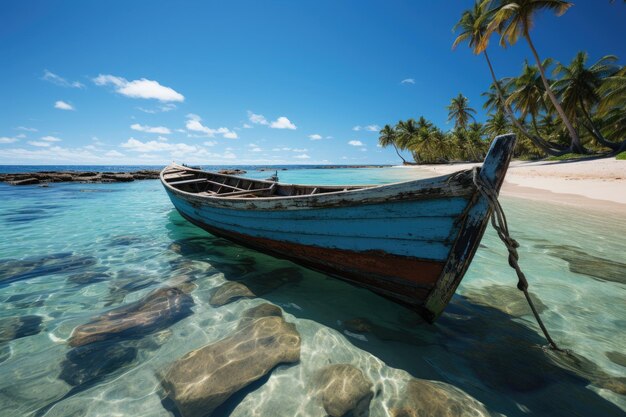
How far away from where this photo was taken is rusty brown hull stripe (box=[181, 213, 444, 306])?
2996 millimetres

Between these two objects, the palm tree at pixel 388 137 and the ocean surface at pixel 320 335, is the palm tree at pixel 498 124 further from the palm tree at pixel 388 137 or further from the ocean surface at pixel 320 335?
the ocean surface at pixel 320 335

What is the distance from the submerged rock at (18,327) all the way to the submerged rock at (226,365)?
222cm

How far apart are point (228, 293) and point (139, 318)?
1.22 meters

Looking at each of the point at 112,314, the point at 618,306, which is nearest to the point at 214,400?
the point at 112,314

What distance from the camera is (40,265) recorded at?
5484mm

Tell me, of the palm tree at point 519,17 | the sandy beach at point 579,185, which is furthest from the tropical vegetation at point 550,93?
the sandy beach at point 579,185

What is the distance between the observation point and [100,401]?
7.68 ft

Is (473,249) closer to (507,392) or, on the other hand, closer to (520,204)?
(507,392)

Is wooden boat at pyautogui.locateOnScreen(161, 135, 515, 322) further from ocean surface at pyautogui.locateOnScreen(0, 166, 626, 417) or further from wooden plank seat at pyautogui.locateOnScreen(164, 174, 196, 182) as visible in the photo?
wooden plank seat at pyautogui.locateOnScreen(164, 174, 196, 182)

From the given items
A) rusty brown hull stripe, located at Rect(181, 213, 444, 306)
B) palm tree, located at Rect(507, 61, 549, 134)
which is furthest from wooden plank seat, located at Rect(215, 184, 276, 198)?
palm tree, located at Rect(507, 61, 549, 134)

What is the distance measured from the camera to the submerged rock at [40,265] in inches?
195

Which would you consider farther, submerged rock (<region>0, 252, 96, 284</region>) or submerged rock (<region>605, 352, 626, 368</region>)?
submerged rock (<region>0, 252, 96, 284</region>)

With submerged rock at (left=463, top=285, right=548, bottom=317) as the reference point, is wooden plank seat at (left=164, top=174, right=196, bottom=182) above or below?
above

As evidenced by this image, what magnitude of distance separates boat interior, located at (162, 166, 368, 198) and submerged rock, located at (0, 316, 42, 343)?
144 inches
